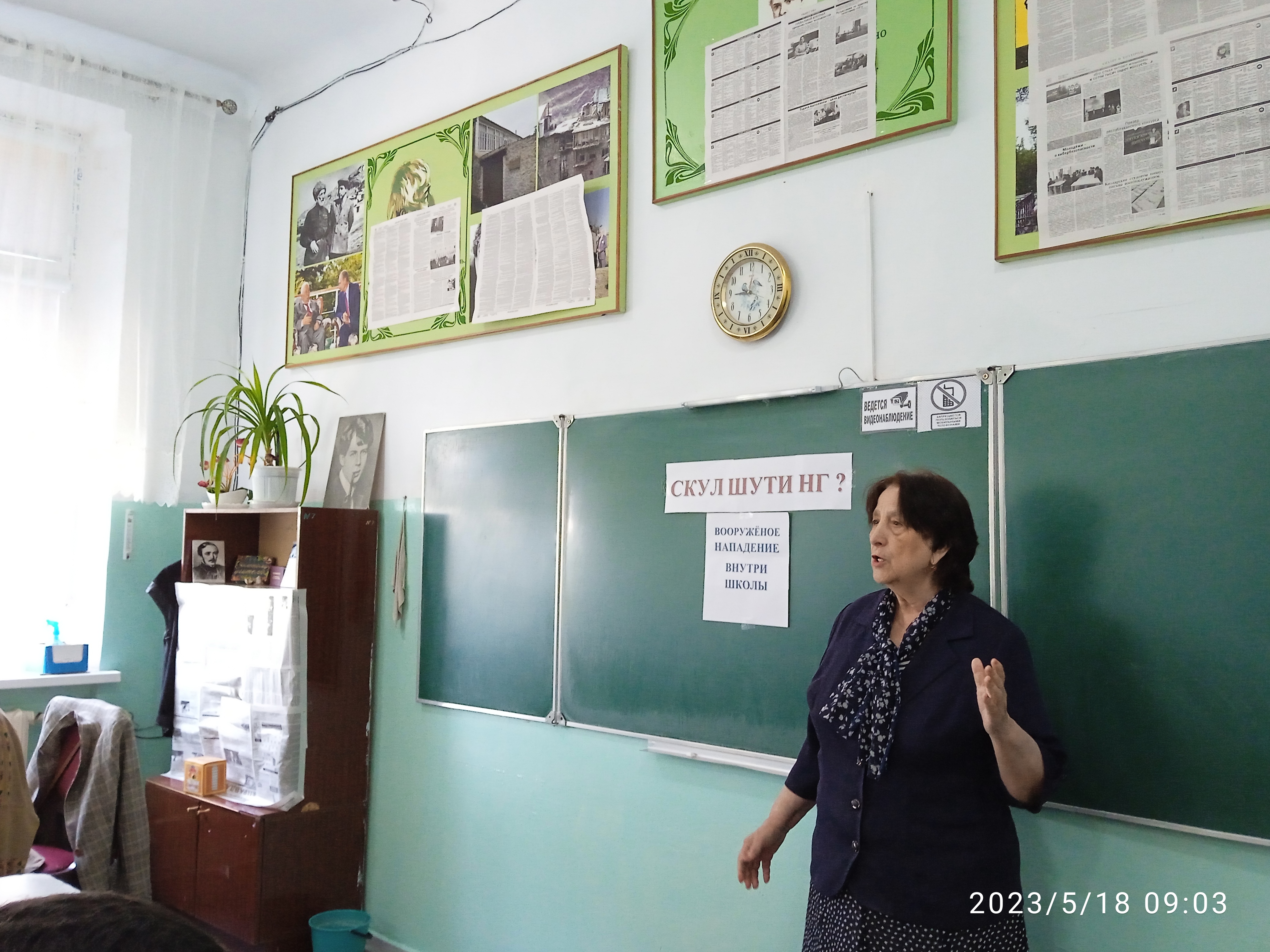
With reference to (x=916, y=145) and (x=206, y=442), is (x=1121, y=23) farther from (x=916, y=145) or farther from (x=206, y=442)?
(x=206, y=442)

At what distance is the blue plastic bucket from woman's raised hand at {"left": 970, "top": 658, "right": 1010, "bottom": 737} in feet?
7.87

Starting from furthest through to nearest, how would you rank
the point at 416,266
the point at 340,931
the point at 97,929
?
the point at 416,266, the point at 340,931, the point at 97,929

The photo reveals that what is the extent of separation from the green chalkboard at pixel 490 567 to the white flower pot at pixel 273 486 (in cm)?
54

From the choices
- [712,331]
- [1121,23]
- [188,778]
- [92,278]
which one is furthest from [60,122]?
[1121,23]

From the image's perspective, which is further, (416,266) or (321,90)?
(321,90)

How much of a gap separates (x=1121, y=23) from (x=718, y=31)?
3.44 ft

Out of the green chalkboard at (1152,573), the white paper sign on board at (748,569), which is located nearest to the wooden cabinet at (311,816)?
the white paper sign on board at (748,569)

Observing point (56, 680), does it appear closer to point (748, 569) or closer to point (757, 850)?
point (748, 569)

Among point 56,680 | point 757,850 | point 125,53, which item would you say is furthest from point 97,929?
point 125,53

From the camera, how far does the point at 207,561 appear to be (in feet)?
12.1

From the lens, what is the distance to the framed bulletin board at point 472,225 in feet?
9.46

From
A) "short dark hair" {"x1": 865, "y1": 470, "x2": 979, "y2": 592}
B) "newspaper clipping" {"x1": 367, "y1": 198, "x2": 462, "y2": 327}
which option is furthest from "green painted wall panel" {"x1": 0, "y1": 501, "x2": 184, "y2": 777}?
"short dark hair" {"x1": 865, "y1": 470, "x2": 979, "y2": 592}

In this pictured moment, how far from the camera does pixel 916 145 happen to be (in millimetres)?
2238

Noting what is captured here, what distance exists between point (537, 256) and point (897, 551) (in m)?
1.68
